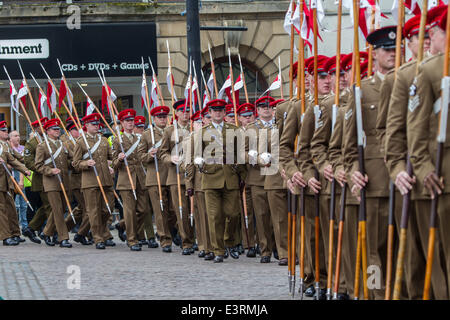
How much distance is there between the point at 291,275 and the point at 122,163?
6.56 metres

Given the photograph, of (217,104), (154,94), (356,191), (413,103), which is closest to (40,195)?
(154,94)

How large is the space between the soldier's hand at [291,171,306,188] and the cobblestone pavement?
0.98 m

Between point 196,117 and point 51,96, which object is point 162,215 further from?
point 51,96

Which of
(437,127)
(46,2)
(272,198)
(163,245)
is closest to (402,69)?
(437,127)

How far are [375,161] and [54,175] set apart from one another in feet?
29.8

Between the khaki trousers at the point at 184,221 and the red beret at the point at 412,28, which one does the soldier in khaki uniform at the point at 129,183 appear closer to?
the khaki trousers at the point at 184,221

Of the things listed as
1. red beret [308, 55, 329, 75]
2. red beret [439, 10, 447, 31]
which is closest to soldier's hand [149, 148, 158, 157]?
red beret [308, 55, 329, 75]

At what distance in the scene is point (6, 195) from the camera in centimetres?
1570

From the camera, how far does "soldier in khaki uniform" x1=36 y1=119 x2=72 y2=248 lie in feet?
49.3

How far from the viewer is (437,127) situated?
5.79m

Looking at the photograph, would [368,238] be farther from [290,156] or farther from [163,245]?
[163,245]

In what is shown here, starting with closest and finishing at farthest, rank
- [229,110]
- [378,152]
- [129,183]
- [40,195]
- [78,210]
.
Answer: [378,152] → [229,110] → [129,183] → [78,210] → [40,195]

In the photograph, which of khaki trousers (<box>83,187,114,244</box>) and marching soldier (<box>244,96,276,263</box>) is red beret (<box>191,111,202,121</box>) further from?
khaki trousers (<box>83,187,114,244</box>)

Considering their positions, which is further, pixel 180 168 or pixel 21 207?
pixel 21 207
